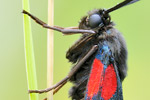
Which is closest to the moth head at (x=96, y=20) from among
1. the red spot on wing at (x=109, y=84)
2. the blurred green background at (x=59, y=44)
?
the red spot on wing at (x=109, y=84)

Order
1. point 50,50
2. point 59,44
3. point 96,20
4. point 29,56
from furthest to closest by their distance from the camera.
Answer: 1. point 59,44
2. point 96,20
3. point 50,50
4. point 29,56

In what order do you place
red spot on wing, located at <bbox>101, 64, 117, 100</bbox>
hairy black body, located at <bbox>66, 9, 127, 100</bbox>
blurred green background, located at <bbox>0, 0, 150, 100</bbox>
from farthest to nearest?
1. blurred green background, located at <bbox>0, 0, 150, 100</bbox>
2. hairy black body, located at <bbox>66, 9, 127, 100</bbox>
3. red spot on wing, located at <bbox>101, 64, 117, 100</bbox>

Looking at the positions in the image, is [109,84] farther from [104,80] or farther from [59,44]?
[59,44]

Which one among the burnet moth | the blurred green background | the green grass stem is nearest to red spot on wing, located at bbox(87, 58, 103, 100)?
the burnet moth

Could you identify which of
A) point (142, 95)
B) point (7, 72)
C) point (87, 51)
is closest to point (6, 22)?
point (7, 72)

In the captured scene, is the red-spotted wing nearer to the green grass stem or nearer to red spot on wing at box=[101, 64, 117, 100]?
red spot on wing at box=[101, 64, 117, 100]

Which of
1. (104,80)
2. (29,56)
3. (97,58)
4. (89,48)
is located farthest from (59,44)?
(29,56)
